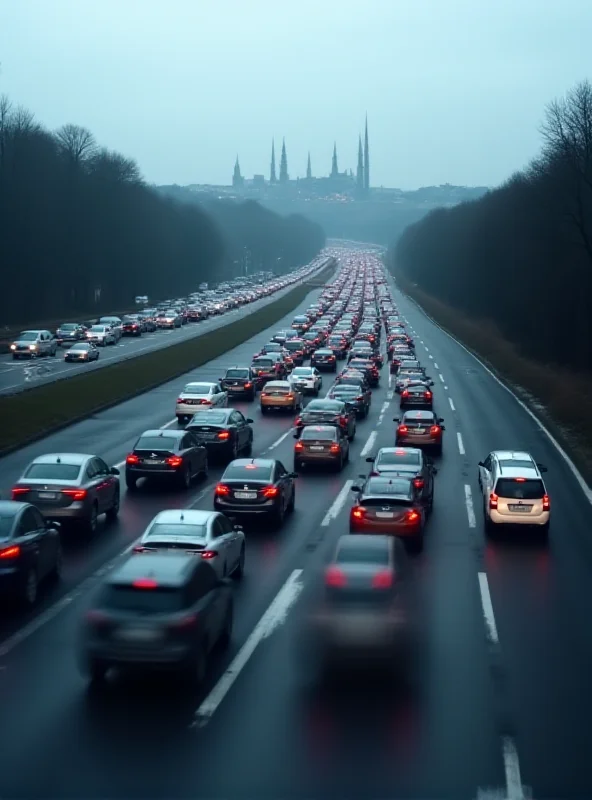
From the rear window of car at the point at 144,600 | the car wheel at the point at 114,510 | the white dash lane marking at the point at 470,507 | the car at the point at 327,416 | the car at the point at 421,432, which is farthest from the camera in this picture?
the car at the point at 327,416

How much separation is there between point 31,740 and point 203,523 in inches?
264

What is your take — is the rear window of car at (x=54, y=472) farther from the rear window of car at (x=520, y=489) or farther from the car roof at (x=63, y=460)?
the rear window of car at (x=520, y=489)

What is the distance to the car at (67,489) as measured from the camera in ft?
73.8

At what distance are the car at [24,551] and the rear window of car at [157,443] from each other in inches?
386

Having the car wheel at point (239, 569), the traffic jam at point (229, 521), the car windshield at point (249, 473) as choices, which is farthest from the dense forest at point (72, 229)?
the car wheel at point (239, 569)

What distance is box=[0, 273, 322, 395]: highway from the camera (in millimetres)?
54281

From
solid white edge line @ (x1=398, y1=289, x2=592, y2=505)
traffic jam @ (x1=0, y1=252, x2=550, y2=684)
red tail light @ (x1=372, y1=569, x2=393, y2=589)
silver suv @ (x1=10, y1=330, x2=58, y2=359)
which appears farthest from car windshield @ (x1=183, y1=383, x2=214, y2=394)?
red tail light @ (x1=372, y1=569, x2=393, y2=589)

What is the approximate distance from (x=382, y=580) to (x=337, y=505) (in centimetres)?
1372

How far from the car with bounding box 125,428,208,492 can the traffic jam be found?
34mm

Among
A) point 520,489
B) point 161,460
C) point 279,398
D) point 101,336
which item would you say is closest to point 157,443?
point 161,460

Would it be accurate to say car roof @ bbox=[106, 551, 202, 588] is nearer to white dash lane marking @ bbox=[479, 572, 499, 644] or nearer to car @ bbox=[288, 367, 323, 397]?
white dash lane marking @ bbox=[479, 572, 499, 644]

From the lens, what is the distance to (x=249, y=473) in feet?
82.7

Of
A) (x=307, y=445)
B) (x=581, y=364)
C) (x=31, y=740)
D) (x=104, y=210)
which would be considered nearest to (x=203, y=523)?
(x=31, y=740)

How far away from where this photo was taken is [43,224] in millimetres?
108312
